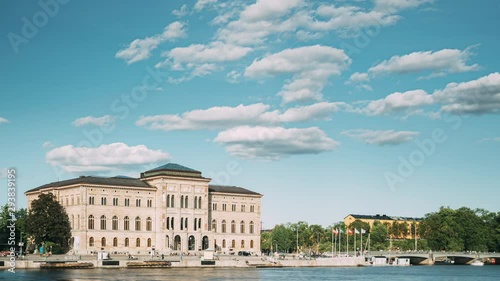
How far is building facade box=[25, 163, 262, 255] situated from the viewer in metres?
133

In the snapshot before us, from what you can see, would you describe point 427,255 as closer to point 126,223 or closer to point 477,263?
point 477,263

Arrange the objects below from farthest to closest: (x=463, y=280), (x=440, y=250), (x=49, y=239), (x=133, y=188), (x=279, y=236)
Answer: (x=279, y=236) < (x=440, y=250) < (x=133, y=188) < (x=49, y=239) < (x=463, y=280)

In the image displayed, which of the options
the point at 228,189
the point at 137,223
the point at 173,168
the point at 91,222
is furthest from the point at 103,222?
the point at 228,189

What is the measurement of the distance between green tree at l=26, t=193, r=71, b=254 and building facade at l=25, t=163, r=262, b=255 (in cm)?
213

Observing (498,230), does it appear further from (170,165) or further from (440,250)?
(170,165)

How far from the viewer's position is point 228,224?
502 feet

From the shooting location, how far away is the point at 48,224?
130000mm

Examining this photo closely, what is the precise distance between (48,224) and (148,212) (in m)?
18.7

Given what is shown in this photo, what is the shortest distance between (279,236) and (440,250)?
38.8m

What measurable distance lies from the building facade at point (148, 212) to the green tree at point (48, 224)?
2.13 m

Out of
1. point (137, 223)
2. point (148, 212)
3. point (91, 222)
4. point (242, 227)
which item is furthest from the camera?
point (242, 227)

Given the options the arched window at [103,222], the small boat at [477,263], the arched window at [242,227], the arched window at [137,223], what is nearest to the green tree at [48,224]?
the arched window at [103,222]

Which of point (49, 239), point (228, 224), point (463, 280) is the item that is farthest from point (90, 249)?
point (463, 280)

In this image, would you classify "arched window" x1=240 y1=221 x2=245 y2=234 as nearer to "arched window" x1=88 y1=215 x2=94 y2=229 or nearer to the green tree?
"arched window" x1=88 y1=215 x2=94 y2=229
